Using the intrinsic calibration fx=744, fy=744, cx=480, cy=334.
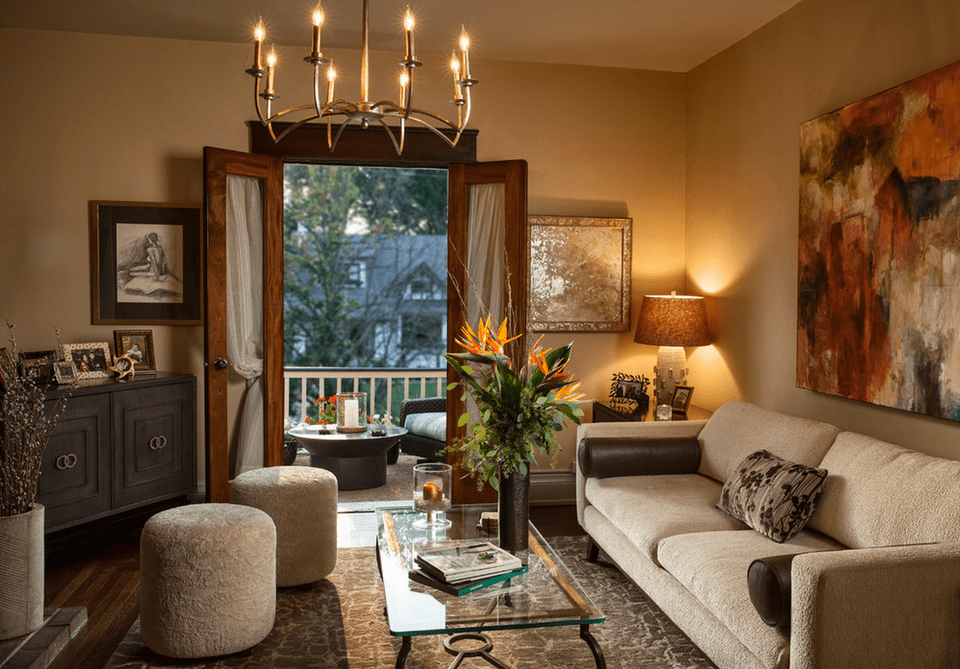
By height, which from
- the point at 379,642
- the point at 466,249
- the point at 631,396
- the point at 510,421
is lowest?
the point at 379,642

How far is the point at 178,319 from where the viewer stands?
4.62 m

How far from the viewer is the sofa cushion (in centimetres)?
576

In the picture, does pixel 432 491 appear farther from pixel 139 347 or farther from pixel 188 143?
pixel 188 143

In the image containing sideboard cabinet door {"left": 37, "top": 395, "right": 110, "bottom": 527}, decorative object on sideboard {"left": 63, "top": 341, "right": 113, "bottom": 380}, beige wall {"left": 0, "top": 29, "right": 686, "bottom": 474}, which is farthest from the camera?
beige wall {"left": 0, "top": 29, "right": 686, "bottom": 474}

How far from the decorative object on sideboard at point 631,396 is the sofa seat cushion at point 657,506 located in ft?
3.07

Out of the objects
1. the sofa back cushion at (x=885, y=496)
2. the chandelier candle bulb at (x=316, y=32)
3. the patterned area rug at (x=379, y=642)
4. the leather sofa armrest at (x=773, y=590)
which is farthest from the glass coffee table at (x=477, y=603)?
the chandelier candle bulb at (x=316, y=32)

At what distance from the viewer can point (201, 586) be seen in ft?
9.14

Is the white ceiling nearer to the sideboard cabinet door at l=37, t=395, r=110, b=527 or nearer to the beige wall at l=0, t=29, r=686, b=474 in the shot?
the beige wall at l=0, t=29, r=686, b=474

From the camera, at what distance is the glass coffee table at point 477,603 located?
2.26 m

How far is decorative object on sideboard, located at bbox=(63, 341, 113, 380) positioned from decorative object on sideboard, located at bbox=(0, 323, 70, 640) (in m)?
1.15

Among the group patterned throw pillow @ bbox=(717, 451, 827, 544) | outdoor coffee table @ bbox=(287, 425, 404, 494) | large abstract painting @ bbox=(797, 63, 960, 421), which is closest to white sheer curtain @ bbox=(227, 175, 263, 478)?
outdoor coffee table @ bbox=(287, 425, 404, 494)

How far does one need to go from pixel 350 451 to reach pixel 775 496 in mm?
3201

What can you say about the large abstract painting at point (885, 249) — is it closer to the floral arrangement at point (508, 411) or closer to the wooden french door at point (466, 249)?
the floral arrangement at point (508, 411)

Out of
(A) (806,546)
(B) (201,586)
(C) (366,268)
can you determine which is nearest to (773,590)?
(A) (806,546)
